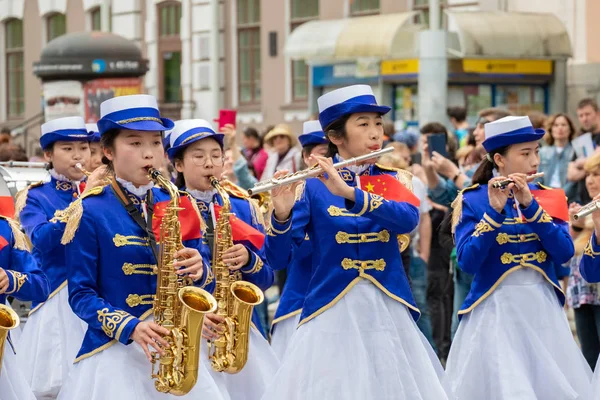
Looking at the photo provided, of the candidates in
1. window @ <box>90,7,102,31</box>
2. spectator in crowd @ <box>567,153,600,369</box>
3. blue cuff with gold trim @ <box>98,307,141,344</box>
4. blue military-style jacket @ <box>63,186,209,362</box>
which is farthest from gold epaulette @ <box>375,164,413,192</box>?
window @ <box>90,7,102,31</box>

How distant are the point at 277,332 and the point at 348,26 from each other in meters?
15.1

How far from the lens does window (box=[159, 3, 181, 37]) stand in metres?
31.5

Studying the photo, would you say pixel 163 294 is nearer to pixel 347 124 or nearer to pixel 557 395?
pixel 347 124

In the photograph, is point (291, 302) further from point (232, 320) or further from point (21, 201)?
point (21, 201)

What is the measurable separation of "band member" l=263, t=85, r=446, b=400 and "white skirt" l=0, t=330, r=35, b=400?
4.21ft

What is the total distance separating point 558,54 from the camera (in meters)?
21.8

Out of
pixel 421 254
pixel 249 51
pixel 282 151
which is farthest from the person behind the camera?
pixel 249 51

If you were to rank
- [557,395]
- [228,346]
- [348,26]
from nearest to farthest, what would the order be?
[228,346] → [557,395] → [348,26]

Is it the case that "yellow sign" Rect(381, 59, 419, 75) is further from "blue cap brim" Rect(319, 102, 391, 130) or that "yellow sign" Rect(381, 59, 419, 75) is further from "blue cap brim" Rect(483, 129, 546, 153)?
"blue cap brim" Rect(319, 102, 391, 130)

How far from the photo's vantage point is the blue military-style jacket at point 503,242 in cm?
813

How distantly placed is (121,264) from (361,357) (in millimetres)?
1382

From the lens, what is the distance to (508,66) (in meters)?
22.0

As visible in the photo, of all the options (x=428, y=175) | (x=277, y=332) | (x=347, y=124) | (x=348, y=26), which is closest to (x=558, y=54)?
(x=348, y=26)

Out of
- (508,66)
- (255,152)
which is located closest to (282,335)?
(255,152)
